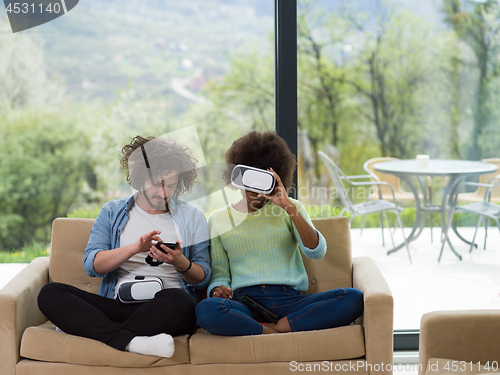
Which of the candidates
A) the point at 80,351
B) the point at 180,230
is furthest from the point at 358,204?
the point at 80,351

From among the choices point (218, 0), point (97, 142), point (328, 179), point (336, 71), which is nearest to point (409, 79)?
point (336, 71)

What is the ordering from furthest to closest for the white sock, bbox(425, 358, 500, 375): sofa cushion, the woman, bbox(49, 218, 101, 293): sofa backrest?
bbox(49, 218, 101, 293): sofa backrest → the woman → the white sock → bbox(425, 358, 500, 375): sofa cushion

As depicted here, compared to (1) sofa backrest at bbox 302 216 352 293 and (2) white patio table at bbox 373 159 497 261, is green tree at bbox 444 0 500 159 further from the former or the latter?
(1) sofa backrest at bbox 302 216 352 293

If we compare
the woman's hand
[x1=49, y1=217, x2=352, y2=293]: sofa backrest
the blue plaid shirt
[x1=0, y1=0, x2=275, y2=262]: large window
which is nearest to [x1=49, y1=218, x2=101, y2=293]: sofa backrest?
[x1=49, y1=217, x2=352, y2=293]: sofa backrest

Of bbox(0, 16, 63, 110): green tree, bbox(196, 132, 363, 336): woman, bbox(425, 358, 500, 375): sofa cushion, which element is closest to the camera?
bbox(425, 358, 500, 375): sofa cushion

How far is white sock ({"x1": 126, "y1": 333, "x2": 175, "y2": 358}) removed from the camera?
1.53 m

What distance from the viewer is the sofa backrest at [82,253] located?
1914 millimetres

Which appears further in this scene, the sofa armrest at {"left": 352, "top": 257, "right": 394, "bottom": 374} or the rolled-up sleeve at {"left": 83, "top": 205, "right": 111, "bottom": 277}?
the rolled-up sleeve at {"left": 83, "top": 205, "right": 111, "bottom": 277}

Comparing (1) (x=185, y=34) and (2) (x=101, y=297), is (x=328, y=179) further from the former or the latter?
(2) (x=101, y=297)

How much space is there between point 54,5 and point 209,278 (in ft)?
4.94

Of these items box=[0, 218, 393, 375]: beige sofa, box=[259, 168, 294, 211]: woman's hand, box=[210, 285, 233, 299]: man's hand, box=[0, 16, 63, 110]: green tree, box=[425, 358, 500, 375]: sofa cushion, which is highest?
box=[0, 16, 63, 110]: green tree

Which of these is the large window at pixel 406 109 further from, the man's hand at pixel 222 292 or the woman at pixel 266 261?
the man's hand at pixel 222 292

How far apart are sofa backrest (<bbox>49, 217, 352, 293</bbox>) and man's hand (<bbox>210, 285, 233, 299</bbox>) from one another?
1.27 ft

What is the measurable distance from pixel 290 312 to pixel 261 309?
111 millimetres
